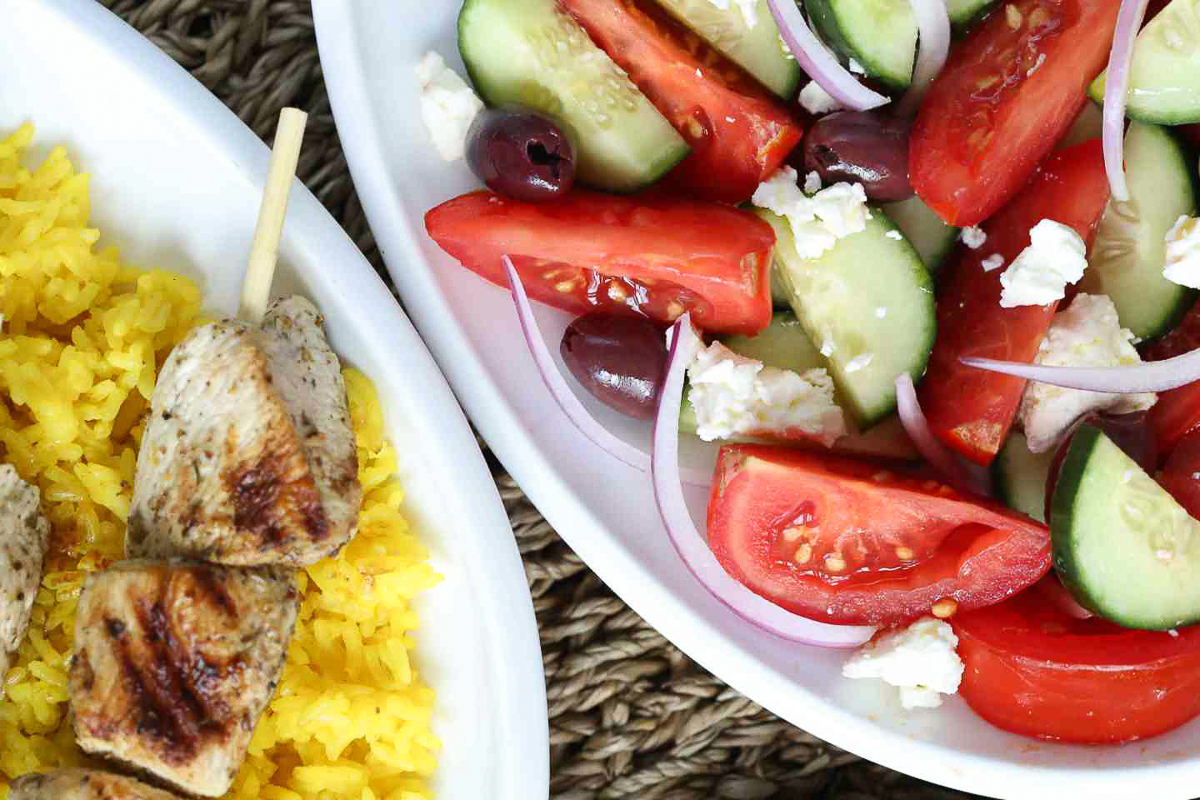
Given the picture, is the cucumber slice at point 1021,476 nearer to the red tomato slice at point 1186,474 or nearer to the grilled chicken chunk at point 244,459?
the red tomato slice at point 1186,474

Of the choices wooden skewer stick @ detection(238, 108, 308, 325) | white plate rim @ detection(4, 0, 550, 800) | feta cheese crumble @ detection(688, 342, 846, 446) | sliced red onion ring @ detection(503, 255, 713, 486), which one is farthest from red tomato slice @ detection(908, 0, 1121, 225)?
wooden skewer stick @ detection(238, 108, 308, 325)

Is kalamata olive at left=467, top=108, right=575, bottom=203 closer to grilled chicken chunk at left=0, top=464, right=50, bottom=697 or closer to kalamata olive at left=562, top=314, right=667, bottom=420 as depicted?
kalamata olive at left=562, top=314, right=667, bottom=420

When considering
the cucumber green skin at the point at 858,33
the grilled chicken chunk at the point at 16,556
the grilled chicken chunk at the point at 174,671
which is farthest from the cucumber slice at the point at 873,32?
the grilled chicken chunk at the point at 16,556

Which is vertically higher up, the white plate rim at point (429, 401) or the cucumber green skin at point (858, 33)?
the cucumber green skin at point (858, 33)

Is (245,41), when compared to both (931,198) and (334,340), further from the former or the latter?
(931,198)

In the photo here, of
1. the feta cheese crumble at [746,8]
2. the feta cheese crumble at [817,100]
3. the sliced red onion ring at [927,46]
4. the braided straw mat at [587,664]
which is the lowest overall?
the braided straw mat at [587,664]

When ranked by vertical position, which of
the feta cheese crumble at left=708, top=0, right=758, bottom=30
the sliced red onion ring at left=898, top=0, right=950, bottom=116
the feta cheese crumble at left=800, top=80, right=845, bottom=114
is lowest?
the feta cheese crumble at left=800, top=80, right=845, bottom=114
